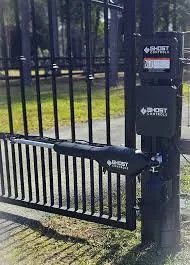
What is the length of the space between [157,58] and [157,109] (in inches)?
14.4

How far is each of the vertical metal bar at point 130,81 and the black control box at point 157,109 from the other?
260mm

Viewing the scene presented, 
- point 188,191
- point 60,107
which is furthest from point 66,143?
Result: point 60,107

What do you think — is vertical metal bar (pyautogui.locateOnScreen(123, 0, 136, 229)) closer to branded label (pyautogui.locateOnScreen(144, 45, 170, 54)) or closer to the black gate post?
the black gate post

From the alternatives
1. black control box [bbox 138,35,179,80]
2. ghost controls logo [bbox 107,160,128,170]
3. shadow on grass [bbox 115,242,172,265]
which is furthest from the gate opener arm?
shadow on grass [bbox 115,242,172,265]

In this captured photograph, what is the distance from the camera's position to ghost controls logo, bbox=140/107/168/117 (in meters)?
3.18

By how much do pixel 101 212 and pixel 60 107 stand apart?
30.1 feet

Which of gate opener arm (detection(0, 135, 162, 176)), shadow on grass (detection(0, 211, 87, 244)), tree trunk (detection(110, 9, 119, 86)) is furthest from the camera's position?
tree trunk (detection(110, 9, 119, 86))

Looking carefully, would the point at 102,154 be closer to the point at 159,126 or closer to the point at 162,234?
the point at 159,126

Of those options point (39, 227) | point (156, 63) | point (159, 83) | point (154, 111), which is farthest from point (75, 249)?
point (156, 63)

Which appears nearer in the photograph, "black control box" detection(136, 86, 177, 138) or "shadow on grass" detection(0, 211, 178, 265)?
"black control box" detection(136, 86, 177, 138)

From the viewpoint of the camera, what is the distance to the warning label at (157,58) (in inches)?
123

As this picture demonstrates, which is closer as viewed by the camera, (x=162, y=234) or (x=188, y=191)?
(x=162, y=234)

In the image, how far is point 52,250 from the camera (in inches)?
147

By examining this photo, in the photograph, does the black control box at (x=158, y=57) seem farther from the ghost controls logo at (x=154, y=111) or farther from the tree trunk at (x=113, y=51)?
the tree trunk at (x=113, y=51)
